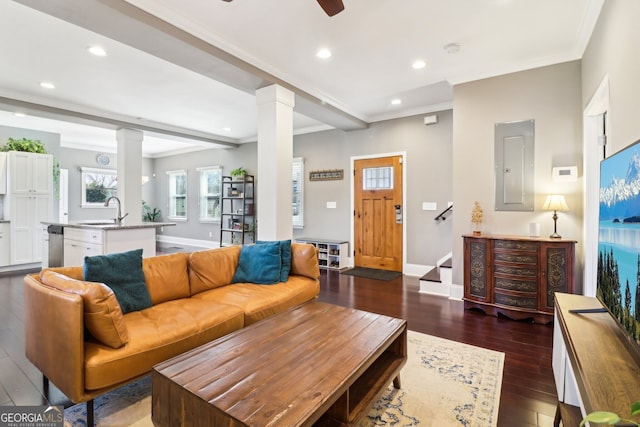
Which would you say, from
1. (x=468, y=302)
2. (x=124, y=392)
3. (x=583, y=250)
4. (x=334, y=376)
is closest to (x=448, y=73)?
(x=583, y=250)

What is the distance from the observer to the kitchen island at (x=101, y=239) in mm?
4137

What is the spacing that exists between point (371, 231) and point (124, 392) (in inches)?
176

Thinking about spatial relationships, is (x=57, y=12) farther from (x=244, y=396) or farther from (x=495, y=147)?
(x=495, y=147)

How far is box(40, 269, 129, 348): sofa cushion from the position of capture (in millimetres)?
1650

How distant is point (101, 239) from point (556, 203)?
213 inches

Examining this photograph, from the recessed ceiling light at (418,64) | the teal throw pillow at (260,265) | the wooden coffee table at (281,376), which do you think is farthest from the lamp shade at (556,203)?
the teal throw pillow at (260,265)

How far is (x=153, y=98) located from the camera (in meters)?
4.77

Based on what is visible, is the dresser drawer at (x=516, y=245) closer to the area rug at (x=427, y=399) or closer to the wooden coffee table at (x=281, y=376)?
the area rug at (x=427, y=399)

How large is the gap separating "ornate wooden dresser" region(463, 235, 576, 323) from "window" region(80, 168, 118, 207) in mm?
8782

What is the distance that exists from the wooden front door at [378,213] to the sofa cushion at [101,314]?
14.8 feet

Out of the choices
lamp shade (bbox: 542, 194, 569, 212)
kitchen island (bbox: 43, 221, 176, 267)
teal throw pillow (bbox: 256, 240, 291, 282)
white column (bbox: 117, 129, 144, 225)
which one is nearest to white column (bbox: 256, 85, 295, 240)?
teal throw pillow (bbox: 256, 240, 291, 282)

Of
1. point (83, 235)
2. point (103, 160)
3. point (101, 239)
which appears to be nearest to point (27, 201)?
point (83, 235)

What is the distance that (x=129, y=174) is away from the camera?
577 cm

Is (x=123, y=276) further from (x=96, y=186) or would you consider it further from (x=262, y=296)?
(x=96, y=186)
